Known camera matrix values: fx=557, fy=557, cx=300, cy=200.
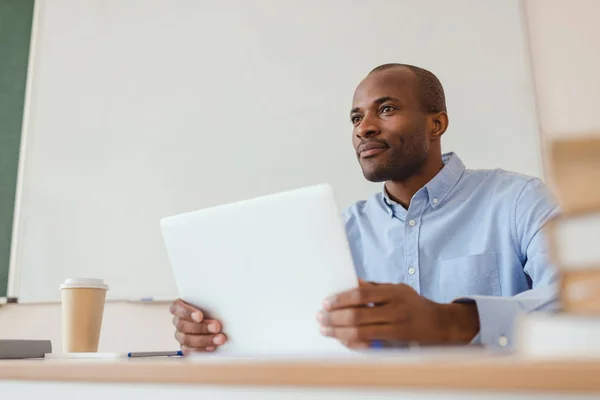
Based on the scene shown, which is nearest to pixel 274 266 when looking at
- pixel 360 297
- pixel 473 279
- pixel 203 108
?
pixel 360 297

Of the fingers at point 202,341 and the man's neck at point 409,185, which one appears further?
the man's neck at point 409,185

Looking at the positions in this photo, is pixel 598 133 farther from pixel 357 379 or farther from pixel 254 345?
pixel 254 345

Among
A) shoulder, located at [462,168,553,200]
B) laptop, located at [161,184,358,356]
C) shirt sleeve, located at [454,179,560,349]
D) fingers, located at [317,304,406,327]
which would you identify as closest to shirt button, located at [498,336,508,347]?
shirt sleeve, located at [454,179,560,349]

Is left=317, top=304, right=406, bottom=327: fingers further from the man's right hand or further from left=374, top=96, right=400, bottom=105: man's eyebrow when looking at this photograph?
left=374, top=96, right=400, bottom=105: man's eyebrow

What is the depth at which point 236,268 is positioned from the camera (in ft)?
2.21

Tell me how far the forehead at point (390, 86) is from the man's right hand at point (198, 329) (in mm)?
825

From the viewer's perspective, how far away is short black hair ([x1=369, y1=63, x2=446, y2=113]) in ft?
4.75

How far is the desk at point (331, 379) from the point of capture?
219mm

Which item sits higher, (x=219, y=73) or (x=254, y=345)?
(x=219, y=73)

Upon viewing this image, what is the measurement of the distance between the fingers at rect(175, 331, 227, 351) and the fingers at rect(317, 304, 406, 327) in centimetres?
17

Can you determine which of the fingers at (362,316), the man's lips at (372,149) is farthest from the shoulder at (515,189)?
the fingers at (362,316)

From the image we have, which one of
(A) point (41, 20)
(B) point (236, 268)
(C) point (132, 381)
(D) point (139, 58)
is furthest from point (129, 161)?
(C) point (132, 381)

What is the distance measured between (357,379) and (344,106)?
1.48m

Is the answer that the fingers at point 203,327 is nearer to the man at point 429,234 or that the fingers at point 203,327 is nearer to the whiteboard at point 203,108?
the man at point 429,234
